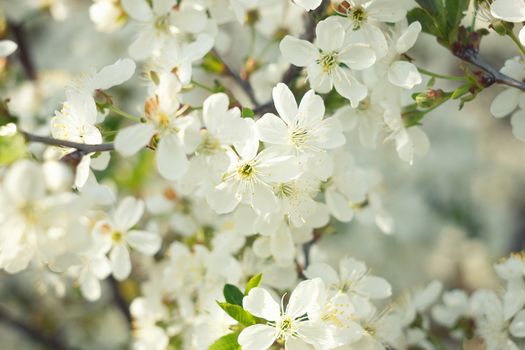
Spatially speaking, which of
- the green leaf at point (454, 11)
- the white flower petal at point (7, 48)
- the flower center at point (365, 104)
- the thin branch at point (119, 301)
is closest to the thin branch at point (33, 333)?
the thin branch at point (119, 301)

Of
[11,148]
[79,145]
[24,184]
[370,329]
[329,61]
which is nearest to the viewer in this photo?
[24,184]

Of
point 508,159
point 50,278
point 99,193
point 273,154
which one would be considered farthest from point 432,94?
point 508,159

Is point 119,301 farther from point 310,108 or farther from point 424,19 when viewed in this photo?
point 424,19

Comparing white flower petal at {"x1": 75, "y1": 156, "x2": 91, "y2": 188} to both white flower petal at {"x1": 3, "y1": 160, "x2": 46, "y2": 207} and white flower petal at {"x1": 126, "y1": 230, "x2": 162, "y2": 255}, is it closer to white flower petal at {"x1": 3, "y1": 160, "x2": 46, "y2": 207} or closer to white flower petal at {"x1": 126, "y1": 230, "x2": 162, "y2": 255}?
white flower petal at {"x1": 3, "y1": 160, "x2": 46, "y2": 207}

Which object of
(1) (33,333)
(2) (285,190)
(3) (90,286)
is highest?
(2) (285,190)

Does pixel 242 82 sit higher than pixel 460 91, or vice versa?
pixel 460 91

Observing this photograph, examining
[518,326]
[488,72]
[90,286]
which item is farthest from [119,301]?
[488,72]

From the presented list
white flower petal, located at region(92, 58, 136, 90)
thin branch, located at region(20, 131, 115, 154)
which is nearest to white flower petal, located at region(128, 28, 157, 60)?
white flower petal, located at region(92, 58, 136, 90)

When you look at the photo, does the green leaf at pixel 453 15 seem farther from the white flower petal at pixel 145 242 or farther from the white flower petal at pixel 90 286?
the white flower petal at pixel 90 286
